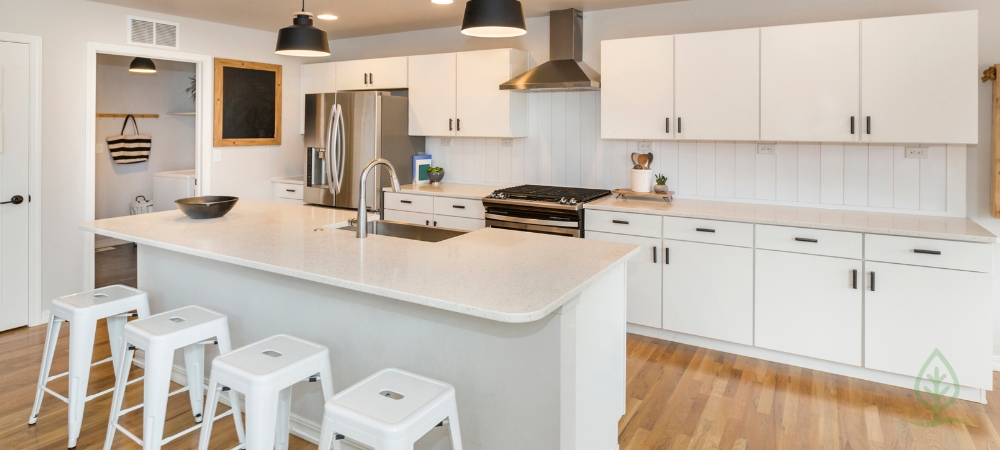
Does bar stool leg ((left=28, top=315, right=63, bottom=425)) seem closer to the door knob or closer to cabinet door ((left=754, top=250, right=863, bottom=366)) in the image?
the door knob

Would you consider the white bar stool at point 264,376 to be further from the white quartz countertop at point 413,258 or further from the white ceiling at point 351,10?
the white ceiling at point 351,10

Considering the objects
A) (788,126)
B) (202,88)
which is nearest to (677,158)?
(788,126)

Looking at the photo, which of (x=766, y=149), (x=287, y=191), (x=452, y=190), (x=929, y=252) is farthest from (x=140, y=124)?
(x=929, y=252)

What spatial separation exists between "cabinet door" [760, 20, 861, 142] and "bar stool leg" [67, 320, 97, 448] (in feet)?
12.1

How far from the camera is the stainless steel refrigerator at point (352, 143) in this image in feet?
16.2

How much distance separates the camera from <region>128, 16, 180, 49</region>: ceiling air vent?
4.54 meters

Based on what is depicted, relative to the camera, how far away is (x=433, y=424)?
5.65ft

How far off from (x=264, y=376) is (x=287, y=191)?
409 cm

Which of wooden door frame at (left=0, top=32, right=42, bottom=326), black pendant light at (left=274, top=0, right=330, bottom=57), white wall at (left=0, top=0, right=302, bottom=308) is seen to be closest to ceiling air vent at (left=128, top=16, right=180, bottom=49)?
white wall at (left=0, top=0, right=302, bottom=308)

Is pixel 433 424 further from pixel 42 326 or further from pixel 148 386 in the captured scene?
pixel 42 326

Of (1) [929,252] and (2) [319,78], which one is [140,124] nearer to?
(2) [319,78]

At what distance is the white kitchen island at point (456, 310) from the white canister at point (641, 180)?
5.33 ft

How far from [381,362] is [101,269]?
481 centimetres

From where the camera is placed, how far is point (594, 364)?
7.16 ft
